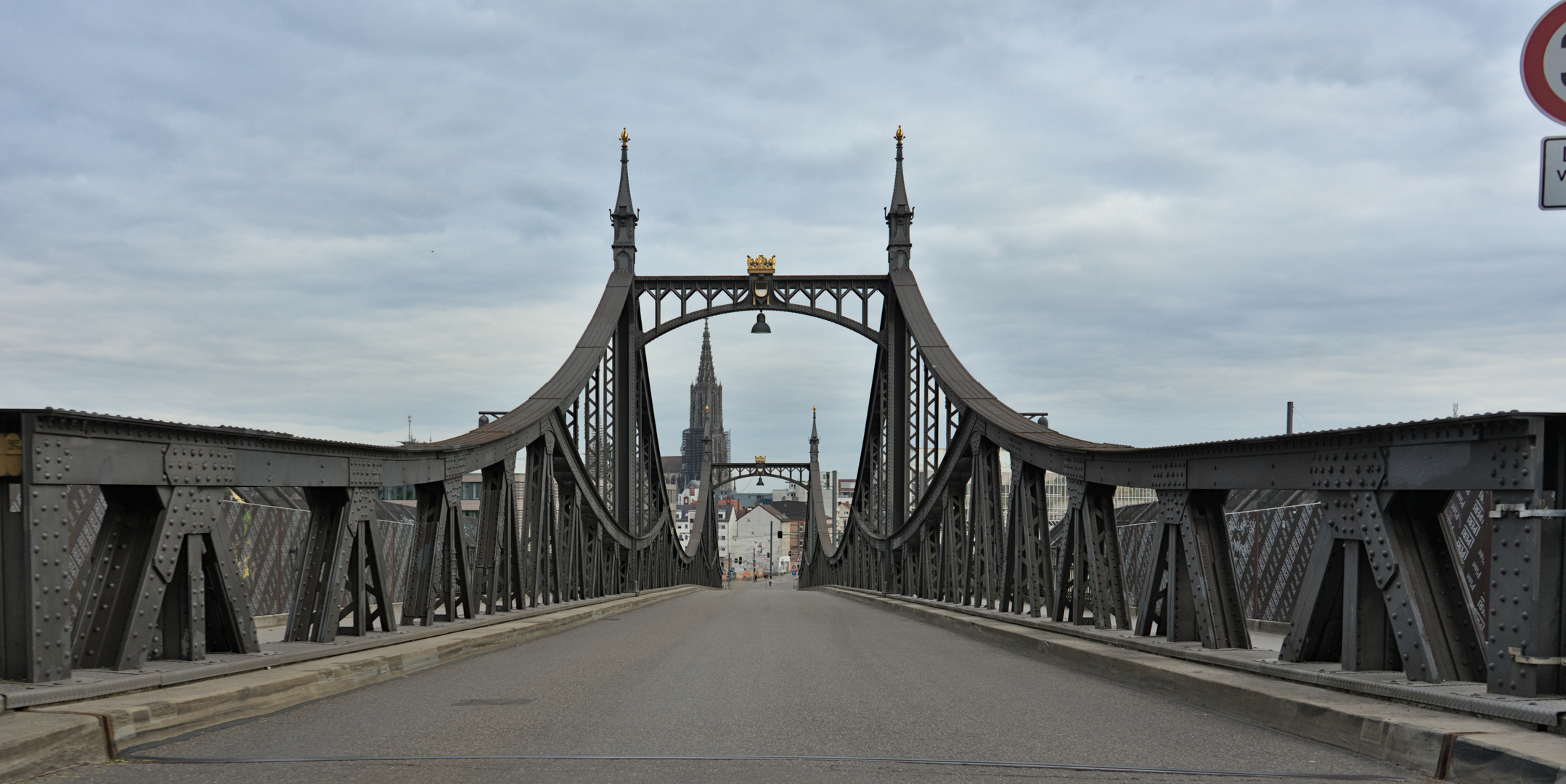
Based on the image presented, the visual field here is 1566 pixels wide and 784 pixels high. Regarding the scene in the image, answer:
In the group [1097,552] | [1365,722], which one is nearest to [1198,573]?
[1097,552]

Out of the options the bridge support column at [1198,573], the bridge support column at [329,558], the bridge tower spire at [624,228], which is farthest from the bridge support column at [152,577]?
the bridge tower spire at [624,228]

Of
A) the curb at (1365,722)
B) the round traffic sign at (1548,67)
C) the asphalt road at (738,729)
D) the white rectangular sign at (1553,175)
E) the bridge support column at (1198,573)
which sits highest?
the round traffic sign at (1548,67)

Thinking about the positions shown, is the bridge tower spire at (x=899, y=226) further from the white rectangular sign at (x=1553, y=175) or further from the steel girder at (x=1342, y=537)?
the white rectangular sign at (x=1553, y=175)

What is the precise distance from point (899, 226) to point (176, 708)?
24860 mm

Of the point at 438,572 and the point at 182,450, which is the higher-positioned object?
the point at 182,450

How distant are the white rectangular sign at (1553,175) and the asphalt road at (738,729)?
2.91 m

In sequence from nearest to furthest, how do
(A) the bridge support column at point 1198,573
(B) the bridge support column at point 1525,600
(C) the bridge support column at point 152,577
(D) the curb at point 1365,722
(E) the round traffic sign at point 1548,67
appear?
(D) the curb at point 1365,722, (B) the bridge support column at point 1525,600, (E) the round traffic sign at point 1548,67, (C) the bridge support column at point 152,577, (A) the bridge support column at point 1198,573

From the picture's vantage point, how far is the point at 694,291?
3112cm

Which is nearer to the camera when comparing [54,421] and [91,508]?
[54,421]

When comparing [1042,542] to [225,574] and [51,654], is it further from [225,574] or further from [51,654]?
[51,654]

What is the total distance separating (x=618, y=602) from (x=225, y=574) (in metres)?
15.0

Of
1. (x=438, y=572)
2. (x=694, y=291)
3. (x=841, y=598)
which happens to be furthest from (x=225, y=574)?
(x=841, y=598)

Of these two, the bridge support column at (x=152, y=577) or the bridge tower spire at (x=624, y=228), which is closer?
the bridge support column at (x=152, y=577)

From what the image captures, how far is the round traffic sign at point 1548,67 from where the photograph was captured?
609cm
